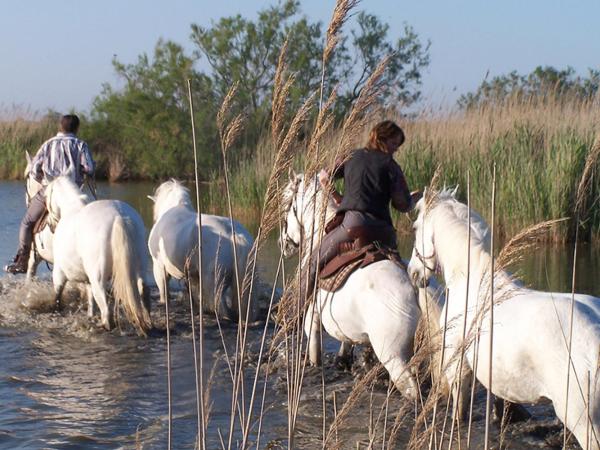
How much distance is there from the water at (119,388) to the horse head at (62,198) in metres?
0.88

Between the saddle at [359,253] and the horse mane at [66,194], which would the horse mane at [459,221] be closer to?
the saddle at [359,253]

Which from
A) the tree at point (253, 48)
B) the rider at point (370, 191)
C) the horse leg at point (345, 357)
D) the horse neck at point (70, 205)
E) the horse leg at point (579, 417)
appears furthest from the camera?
the tree at point (253, 48)

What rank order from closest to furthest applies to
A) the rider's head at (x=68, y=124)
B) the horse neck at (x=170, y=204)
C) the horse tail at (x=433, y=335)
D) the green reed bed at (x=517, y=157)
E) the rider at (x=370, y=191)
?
the horse tail at (x=433, y=335)
the rider at (x=370, y=191)
the horse neck at (x=170, y=204)
the rider's head at (x=68, y=124)
the green reed bed at (x=517, y=157)

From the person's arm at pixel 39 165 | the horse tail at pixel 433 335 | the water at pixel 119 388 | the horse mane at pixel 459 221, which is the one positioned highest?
the person's arm at pixel 39 165

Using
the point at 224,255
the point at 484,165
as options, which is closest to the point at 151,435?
the point at 224,255

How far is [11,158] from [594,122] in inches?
778

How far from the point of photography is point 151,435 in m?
5.84

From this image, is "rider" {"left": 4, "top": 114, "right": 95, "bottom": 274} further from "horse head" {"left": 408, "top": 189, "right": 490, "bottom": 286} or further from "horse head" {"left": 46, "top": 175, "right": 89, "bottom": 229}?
"horse head" {"left": 408, "top": 189, "right": 490, "bottom": 286}

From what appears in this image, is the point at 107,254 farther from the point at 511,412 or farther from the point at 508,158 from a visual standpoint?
the point at 508,158

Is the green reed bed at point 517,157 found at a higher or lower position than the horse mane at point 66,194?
higher

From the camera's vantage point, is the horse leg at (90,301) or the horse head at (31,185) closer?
the horse leg at (90,301)

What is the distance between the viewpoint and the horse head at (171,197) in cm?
952

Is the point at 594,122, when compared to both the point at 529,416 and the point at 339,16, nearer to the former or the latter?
the point at 529,416

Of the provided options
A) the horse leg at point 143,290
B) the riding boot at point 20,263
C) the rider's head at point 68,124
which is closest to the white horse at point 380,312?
the horse leg at point 143,290
